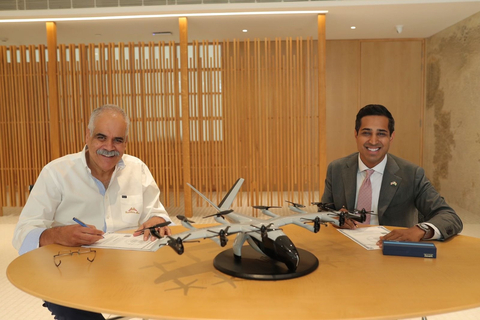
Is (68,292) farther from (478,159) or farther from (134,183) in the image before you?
(478,159)

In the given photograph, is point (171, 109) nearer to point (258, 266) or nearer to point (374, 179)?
point (374, 179)

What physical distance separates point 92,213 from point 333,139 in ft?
21.8

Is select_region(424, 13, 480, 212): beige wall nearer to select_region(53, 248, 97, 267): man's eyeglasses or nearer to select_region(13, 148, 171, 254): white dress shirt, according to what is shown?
select_region(13, 148, 171, 254): white dress shirt

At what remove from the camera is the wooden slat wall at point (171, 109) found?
617cm

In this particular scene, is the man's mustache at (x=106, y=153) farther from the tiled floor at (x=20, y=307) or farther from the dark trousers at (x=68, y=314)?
the tiled floor at (x=20, y=307)

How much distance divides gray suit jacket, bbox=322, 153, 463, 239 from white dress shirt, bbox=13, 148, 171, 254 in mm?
1150

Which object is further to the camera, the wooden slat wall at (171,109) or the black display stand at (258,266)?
the wooden slat wall at (171,109)

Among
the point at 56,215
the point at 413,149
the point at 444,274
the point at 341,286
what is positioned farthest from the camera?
the point at 413,149

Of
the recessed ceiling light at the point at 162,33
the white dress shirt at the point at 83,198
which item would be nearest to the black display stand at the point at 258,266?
the white dress shirt at the point at 83,198

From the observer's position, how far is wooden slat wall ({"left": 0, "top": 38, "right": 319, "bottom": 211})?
617cm

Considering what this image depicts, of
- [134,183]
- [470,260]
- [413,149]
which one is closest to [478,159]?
[413,149]

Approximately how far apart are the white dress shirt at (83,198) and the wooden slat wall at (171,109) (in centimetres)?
355

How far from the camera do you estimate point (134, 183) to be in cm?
261

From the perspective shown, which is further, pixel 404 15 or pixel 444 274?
pixel 404 15
